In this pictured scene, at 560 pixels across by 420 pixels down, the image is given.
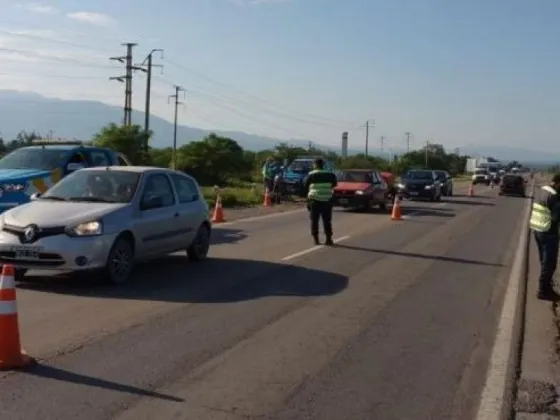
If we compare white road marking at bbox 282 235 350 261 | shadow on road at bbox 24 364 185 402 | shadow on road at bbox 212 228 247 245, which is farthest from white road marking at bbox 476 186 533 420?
shadow on road at bbox 212 228 247 245

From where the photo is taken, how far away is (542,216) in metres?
10.8

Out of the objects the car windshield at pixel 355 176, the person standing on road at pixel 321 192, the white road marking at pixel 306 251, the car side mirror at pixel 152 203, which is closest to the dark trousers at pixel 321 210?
the person standing on road at pixel 321 192

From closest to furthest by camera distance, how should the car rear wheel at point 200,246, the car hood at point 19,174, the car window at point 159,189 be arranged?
the car window at point 159,189 < the car rear wheel at point 200,246 < the car hood at point 19,174

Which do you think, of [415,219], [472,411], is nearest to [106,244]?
[472,411]

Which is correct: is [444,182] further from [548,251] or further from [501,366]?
[501,366]

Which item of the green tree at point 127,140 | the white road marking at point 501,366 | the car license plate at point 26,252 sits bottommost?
the white road marking at point 501,366

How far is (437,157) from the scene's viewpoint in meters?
151

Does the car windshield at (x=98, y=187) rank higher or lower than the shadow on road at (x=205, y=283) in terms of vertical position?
higher

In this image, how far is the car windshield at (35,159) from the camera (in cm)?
1541

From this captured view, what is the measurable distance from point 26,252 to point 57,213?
673 millimetres

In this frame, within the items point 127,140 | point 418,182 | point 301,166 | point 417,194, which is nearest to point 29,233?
point 301,166

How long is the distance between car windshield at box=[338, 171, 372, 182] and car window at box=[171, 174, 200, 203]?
17.4 meters

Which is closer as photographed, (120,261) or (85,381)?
(85,381)

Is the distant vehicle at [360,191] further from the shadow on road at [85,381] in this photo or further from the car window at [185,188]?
the shadow on road at [85,381]
